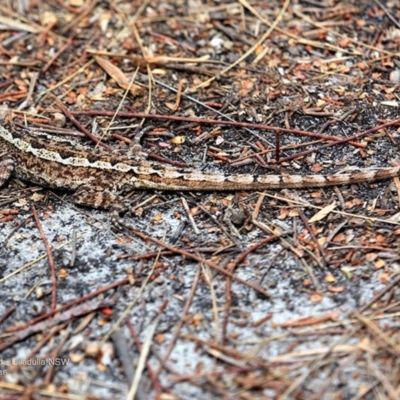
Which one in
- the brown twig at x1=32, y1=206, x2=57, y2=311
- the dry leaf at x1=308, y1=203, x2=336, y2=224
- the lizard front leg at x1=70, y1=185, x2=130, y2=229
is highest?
the dry leaf at x1=308, y1=203, x2=336, y2=224

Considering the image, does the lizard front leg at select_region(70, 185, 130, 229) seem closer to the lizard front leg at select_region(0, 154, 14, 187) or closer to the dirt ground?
the dirt ground

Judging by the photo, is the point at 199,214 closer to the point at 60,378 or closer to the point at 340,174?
the point at 340,174

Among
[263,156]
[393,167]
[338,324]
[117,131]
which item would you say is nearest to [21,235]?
[117,131]

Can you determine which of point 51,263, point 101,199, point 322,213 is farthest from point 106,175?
point 322,213

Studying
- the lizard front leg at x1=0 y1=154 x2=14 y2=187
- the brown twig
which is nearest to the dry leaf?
the brown twig

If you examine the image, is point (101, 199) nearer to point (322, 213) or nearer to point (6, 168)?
point (6, 168)
